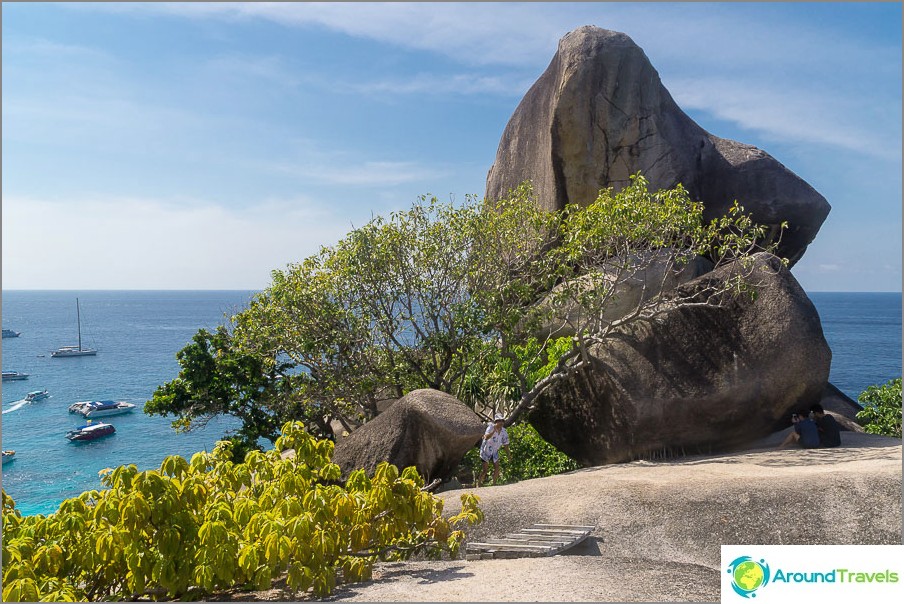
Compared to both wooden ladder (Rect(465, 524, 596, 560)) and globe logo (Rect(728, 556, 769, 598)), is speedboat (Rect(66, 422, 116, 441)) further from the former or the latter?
globe logo (Rect(728, 556, 769, 598))

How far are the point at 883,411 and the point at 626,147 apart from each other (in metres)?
9.38

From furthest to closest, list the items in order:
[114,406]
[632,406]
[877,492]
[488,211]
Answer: [114,406]
[488,211]
[632,406]
[877,492]

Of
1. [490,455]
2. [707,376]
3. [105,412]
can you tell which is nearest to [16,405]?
[105,412]

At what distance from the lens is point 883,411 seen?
16953mm

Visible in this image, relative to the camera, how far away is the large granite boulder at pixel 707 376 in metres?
14.5

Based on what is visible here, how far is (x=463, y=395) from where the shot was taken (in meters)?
17.0

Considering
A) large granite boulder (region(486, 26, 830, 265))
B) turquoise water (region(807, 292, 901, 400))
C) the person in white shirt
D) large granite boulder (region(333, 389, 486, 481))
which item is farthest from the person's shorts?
turquoise water (region(807, 292, 901, 400))

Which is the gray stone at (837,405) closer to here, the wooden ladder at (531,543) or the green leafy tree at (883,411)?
the green leafy tree at (883,411)

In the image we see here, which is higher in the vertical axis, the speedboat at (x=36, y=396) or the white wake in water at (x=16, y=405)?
the speedboat at (x=36, y=396)

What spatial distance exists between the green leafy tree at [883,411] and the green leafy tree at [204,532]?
12.7 meters

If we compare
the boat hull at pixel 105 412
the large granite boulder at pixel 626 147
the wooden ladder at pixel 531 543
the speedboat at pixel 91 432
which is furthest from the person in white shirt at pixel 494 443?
the boat hull at pixel 105 412

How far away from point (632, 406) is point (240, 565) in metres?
9.23

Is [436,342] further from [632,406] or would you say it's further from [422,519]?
[422,519]

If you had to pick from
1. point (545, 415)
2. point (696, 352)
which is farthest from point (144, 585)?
point (696, 352)
